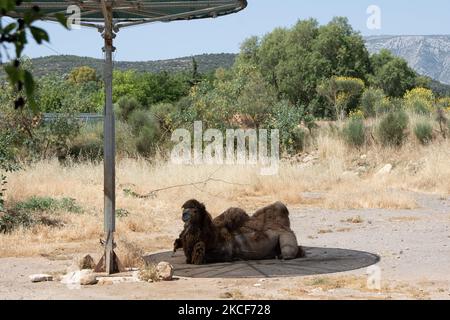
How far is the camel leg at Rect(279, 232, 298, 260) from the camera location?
37.0 feet

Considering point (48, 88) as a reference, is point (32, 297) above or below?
below

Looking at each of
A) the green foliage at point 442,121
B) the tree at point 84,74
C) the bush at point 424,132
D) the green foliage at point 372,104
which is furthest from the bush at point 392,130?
the tree at point 84,74

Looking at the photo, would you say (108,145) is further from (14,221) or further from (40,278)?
(14,221)

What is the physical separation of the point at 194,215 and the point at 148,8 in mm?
3324

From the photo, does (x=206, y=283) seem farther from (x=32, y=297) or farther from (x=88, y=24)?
(x=88, y=24)

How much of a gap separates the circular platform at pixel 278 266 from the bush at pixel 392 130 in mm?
19409

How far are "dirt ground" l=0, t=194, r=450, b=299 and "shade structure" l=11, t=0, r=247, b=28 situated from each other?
3577 millimetres

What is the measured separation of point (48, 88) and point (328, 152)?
434 inches

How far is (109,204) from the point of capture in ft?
34.9

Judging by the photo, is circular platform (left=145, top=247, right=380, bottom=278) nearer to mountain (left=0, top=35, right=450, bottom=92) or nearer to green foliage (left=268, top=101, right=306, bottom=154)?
green foliage (left=268, top=101, right=306, bottom=154)

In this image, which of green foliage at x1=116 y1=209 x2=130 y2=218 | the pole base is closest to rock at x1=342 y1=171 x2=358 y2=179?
green foliage at x1=116 y1=209 x2=130 y2=218

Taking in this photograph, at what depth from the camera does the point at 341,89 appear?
57406 millimetres

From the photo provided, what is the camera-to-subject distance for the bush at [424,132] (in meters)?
30.7
